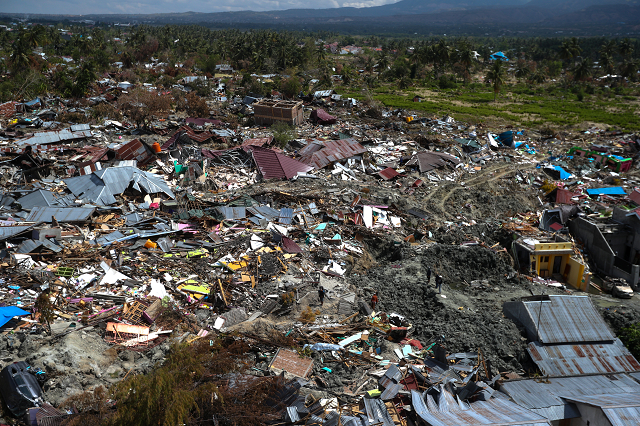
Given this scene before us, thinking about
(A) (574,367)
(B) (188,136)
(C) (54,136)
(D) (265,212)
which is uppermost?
(C) (54,136)

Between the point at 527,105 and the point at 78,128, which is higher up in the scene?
the point at 78,128

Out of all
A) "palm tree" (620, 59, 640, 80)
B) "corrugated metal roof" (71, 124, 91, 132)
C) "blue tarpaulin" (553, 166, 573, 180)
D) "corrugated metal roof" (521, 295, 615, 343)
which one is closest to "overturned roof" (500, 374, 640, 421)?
"corrugated metal roof" (521, 295, 615, 343)

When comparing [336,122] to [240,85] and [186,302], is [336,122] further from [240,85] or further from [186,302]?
[186,302]

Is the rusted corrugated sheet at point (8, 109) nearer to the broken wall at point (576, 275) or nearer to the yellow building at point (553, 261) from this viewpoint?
the yellow building at point (553, 261)

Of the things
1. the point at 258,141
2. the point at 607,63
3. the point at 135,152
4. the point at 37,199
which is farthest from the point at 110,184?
the point at 607,63

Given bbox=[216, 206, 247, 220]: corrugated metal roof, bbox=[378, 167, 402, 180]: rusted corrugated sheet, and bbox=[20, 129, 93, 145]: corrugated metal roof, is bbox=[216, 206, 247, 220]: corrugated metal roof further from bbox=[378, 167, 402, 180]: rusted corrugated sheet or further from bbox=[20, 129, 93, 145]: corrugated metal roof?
bbox=[20, 129, 93, 145]: corrugated metal roof

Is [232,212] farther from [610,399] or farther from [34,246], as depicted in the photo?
[610,399]

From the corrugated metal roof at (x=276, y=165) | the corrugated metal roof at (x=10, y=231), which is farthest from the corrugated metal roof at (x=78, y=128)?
the corrugated metal roof at (x=10, y=231)
